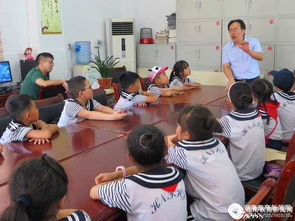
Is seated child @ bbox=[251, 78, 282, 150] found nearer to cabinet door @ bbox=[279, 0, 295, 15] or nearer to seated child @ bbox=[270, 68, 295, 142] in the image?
seated child @ bbox=[270, 68, 295, 142]

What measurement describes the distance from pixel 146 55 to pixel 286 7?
8.42 feet

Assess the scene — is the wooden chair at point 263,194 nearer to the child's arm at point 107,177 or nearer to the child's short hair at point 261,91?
the child's arm at point 107,177

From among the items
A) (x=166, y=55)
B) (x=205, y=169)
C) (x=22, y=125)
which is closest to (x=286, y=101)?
(x=205, y=169)

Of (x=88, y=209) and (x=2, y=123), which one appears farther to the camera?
(x=2, y=123)

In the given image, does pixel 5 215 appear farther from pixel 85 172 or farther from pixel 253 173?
pixel 253 173

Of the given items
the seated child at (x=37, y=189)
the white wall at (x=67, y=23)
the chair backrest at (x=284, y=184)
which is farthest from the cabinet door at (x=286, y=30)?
the seated child at (x=37, y=189)

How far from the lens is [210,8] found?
5305 mm

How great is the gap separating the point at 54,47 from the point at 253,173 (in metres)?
3.94

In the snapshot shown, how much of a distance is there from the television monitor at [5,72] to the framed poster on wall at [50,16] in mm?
823

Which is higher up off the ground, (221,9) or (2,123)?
(221,9)

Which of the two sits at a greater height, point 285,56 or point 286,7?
point 286,7

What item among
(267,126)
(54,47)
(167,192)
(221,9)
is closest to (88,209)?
(167,192)

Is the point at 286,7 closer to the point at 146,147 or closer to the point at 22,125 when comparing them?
the point at 22,125

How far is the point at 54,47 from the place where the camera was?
5.07 meters
